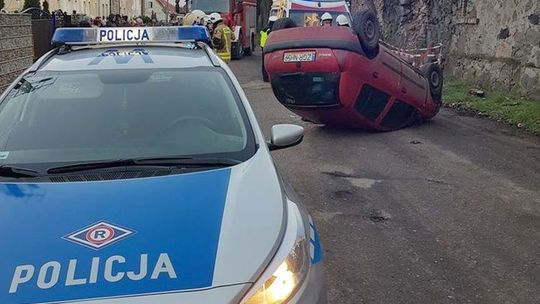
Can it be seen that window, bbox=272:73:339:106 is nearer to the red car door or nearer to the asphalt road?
the asphalt road

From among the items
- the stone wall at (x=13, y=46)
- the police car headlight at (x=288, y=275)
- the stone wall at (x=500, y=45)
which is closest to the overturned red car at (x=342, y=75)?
the stone wall at (x=500, y=45)

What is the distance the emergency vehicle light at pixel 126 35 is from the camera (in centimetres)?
467

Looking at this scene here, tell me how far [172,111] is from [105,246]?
1465 mm

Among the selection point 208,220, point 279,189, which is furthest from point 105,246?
point 279,189

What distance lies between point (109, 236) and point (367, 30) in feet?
22.5

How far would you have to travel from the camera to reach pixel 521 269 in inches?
181

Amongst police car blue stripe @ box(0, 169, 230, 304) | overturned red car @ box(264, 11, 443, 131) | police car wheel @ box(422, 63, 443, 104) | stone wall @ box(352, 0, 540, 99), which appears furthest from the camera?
stone wall @ box(352, 0, 540, 99)

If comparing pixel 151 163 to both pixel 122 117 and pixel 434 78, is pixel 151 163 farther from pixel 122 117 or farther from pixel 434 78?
pixel 434 78

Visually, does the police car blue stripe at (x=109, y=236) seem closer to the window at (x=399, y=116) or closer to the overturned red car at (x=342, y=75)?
the overturned red car at (x=342, y=75)

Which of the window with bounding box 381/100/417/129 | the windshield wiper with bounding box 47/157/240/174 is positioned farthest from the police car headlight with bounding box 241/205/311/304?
the window with bounding box 381/100/417/129

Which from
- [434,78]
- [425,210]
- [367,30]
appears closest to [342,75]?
[367,30]

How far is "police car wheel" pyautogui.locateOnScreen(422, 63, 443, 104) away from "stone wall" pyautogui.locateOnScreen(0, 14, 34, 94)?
23.7 ft

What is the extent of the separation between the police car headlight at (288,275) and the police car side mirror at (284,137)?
3.69 ft

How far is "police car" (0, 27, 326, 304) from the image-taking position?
7.82 feet
